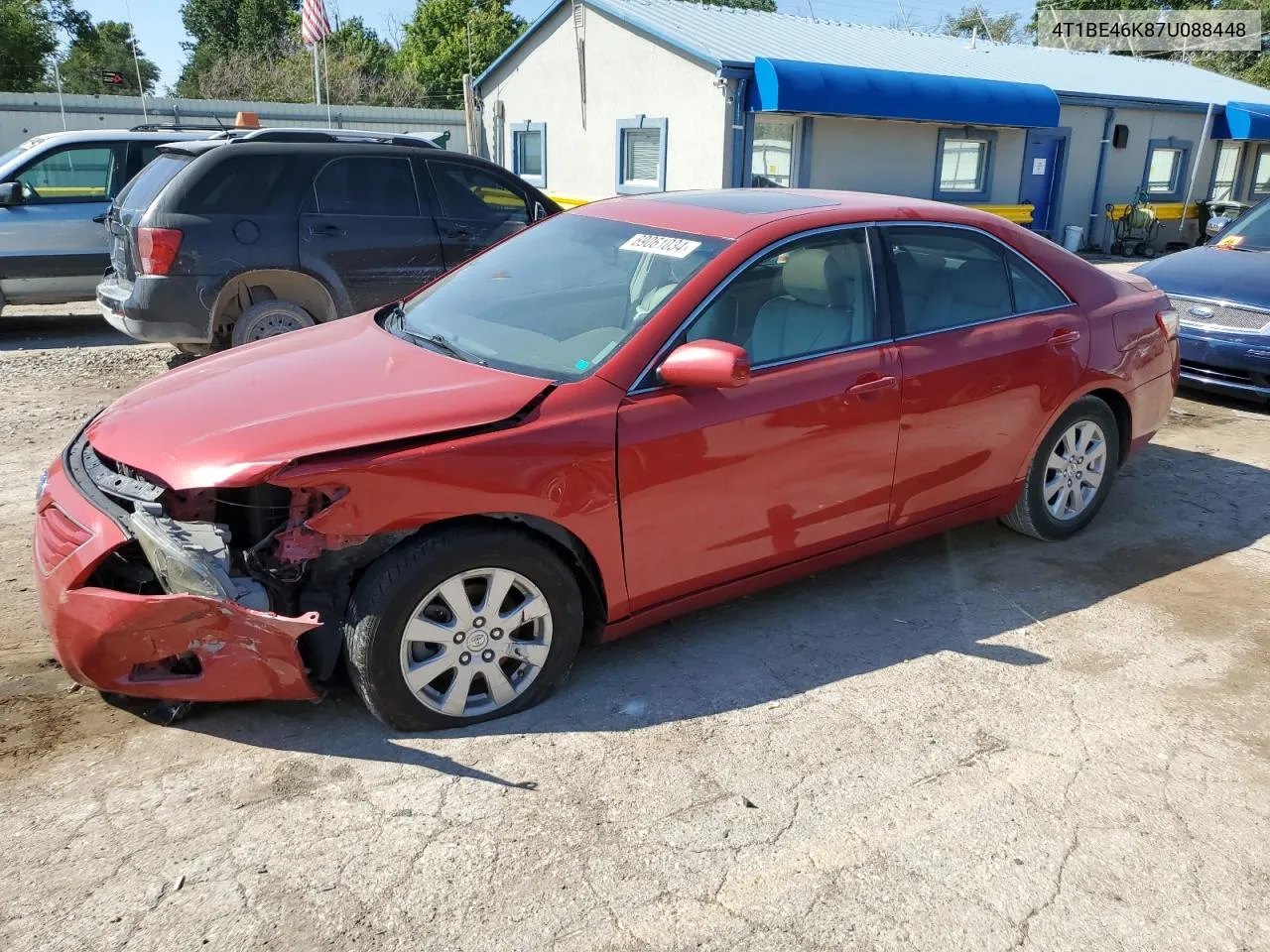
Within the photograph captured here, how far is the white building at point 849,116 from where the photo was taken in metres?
15.4

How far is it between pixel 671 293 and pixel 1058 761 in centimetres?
202

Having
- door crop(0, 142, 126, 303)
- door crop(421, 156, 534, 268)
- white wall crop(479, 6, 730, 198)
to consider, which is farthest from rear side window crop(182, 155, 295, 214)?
white wall crop(479, 6, 730, 198)

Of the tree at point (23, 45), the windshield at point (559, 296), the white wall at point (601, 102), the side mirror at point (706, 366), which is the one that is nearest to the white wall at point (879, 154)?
the white wall at point (601, 102)

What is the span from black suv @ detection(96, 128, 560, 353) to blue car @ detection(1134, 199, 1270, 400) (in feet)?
16.3

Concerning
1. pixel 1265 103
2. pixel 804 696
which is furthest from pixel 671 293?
pixel 1265 103

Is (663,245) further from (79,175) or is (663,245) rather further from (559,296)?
(79,175)

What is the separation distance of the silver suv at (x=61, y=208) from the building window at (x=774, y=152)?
9240mm

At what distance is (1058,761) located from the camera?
3.20m

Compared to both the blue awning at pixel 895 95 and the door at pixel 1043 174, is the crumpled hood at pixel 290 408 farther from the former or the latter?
the door at pixel 1043 174

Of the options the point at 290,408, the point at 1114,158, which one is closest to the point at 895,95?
the point at 1114,158

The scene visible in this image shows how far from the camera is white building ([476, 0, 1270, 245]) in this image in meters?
15.4

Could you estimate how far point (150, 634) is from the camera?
2.87 meters

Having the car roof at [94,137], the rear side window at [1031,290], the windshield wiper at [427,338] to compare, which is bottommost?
the windshield wiper at [427,338]

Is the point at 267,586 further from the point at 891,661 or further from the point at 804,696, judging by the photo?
the point at 891,661
